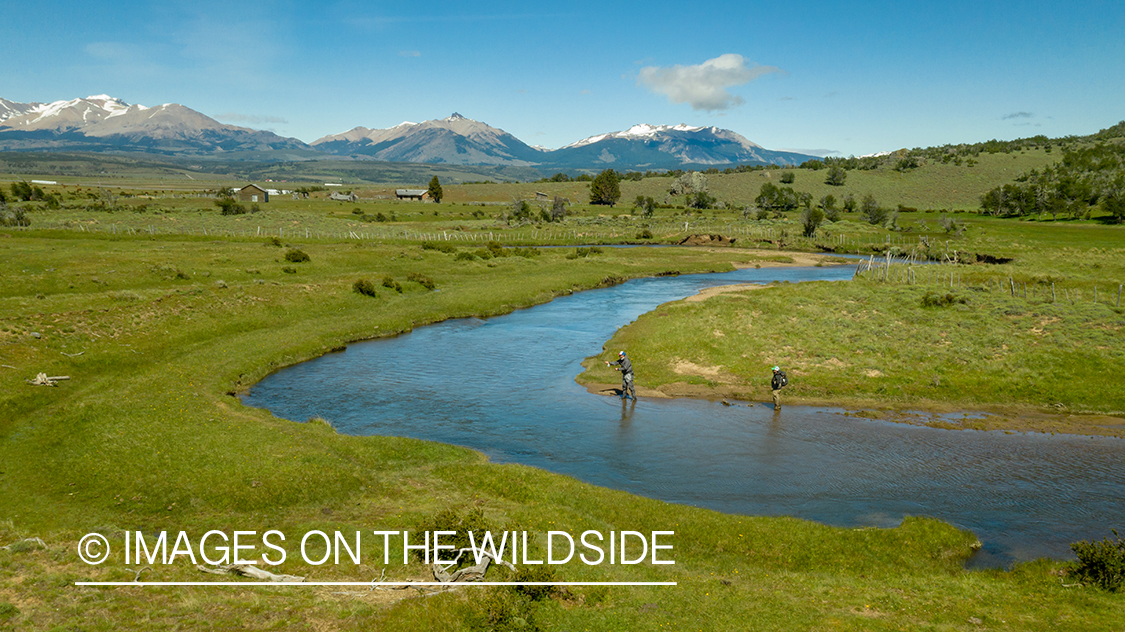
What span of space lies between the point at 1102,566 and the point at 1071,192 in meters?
155

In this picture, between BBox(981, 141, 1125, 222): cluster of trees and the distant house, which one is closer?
BBox(981, 141, 1125, 222): cluster of trees

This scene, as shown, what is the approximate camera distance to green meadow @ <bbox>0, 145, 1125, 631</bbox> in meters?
15.5

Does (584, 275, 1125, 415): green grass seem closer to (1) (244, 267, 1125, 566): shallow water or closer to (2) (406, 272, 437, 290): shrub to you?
(1) (244, 267, 1125, 566): shallow water

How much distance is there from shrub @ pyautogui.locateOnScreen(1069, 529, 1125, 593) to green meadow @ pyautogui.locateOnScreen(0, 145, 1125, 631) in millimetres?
455

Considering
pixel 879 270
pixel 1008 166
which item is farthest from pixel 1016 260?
pixel 1008 166

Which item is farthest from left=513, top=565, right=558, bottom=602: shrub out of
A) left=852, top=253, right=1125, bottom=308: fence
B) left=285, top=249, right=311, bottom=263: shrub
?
left=285, top=249, right=311, bottom=263: shrub

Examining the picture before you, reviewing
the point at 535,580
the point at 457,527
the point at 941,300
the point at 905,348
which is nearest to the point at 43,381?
the point at 457,527

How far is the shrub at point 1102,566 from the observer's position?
54.8ft

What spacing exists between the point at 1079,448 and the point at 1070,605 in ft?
54.0

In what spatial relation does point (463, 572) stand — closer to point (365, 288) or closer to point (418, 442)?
point (418, 442)

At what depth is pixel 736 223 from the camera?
143 meters

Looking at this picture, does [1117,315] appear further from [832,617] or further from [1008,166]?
[1008,166]

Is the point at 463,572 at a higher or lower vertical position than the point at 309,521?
higher

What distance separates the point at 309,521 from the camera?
20.5m
